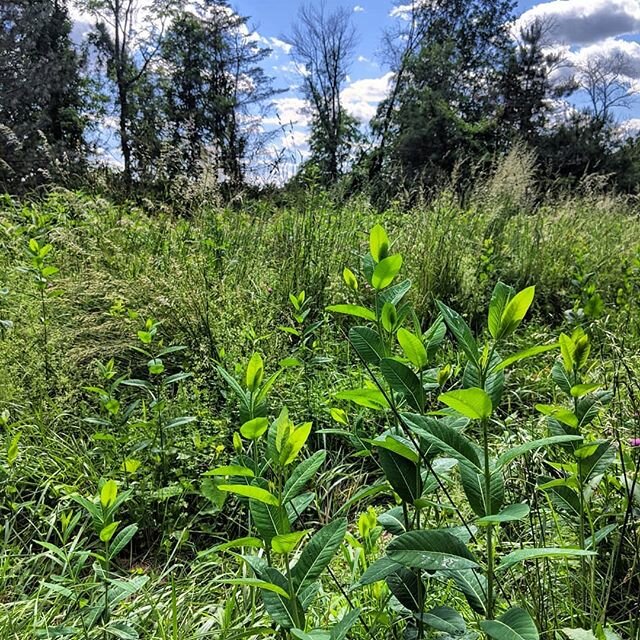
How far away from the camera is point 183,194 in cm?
335

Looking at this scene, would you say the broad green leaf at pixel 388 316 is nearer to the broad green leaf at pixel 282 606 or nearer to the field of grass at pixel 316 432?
the field of grass at pixel 316 432

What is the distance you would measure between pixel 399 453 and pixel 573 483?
296 millimetres

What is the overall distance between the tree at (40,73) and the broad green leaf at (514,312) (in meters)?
12.8

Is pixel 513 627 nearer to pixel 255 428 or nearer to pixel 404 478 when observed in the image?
pixel 404 478

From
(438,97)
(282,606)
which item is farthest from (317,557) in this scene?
(438,97)

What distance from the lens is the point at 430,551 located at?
436mm

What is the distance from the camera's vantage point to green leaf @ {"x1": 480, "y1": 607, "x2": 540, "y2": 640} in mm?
400

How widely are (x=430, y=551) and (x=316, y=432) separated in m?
0.41

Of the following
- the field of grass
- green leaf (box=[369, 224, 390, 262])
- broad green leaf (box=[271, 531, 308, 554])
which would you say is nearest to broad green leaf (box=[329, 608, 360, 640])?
the field of grass

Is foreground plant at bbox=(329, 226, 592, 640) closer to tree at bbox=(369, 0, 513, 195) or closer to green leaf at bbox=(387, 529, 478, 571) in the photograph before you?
green leaf at bbox=(387, 529, 478, 571)

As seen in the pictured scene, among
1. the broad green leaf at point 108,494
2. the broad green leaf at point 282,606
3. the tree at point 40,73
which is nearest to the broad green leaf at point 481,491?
the broad green leaf at point 282,606

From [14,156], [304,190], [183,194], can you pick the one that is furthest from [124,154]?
[14,156]

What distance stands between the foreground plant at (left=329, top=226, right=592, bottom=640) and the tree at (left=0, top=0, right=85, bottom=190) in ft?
41.6

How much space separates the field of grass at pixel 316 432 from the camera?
516 mm
